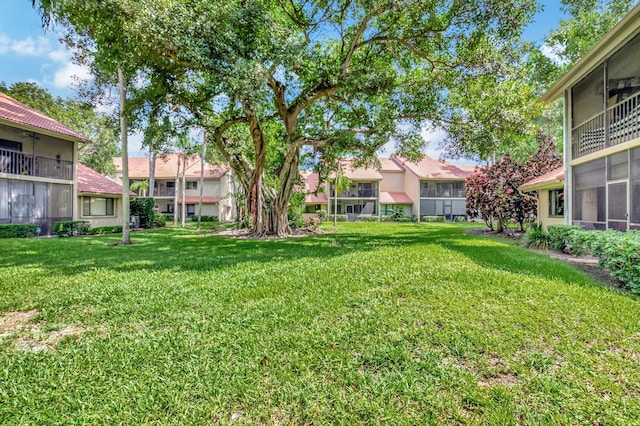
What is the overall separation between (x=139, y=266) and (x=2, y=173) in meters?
14.1

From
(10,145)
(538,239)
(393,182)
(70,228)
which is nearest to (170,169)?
(10,145)

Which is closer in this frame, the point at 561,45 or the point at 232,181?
the point at 561,45

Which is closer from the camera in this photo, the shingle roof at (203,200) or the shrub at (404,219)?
the shingle roof at (203,200)

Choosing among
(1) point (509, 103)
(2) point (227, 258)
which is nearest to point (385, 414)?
(2) point (227, 258)

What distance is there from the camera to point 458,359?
10.4 ft

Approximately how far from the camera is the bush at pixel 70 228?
1672cm

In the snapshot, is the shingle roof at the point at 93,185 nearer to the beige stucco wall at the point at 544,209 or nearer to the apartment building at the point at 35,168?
the apartment building at the point at 35,168

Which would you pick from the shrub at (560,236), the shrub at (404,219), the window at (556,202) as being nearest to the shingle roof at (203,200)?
the shrub at (404,219)

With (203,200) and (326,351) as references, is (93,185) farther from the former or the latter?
(326,351)

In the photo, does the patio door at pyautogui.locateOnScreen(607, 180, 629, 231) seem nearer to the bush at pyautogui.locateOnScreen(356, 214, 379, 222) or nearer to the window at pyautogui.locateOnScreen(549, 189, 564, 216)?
the window at pyautogui.locateOnScreen(549, 189, 564, 216)

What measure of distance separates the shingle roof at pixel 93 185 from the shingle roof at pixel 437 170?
29892 mm

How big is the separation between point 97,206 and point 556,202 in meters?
28.0

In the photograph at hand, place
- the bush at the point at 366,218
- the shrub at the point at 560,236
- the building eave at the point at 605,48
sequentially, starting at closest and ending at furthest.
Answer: the building eave at the point at 605,48
the shrub at the point at 560,236
the bush at the point at 366,218

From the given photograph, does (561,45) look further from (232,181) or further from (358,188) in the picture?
(232,181)
